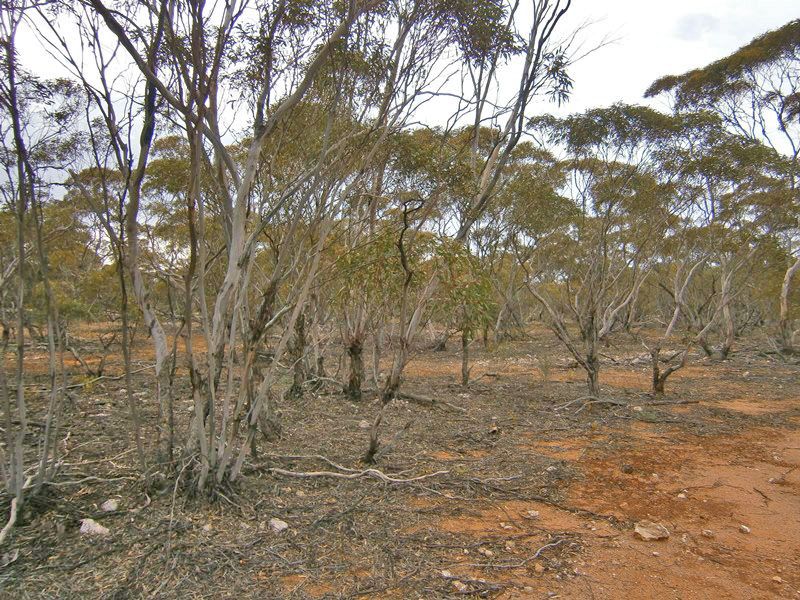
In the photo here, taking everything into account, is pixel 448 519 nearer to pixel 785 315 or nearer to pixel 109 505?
pixel 109 505

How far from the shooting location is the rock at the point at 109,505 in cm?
373

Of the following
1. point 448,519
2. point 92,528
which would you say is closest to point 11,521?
point 92,528

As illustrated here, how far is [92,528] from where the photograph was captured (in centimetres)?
345

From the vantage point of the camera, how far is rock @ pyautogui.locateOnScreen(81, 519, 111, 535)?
3428mm

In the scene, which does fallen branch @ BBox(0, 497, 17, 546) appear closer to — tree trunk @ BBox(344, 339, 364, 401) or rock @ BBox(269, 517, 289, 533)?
rock @ BBox(269, 517, 289, 533)

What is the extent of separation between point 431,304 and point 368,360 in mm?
10578

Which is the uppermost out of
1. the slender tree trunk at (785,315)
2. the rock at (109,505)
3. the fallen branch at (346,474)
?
the slender tree trunk at (785,315)

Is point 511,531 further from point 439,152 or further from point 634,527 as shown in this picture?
point 439,152

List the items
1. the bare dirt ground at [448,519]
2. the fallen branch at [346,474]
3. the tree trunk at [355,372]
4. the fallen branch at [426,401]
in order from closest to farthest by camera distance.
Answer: the bare dirt ground at [448,519] → the fallen branch at [346,474] → the fallen branch at [426,401] → the tree trunk at [355,372]

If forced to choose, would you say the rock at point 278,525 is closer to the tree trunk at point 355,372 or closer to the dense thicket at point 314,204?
the dense thicket at point 314,204

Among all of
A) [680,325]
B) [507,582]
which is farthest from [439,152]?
[680,325]

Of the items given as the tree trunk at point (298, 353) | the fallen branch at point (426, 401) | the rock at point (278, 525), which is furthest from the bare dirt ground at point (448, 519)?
the tree trunk at point (298, 353)

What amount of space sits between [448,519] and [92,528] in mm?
2446

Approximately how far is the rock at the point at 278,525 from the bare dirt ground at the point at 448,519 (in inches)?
1.7
